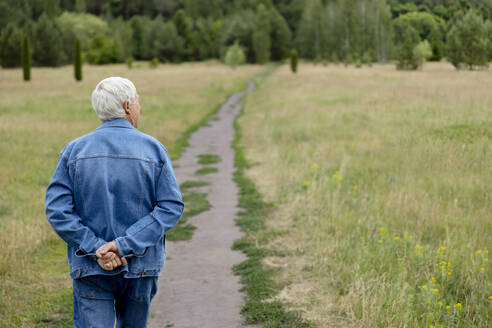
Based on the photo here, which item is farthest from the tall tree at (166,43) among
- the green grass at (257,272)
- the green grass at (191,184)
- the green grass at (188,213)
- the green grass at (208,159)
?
the green grass at (257,272)

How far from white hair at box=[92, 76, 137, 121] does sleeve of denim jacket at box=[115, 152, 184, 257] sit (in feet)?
1.24

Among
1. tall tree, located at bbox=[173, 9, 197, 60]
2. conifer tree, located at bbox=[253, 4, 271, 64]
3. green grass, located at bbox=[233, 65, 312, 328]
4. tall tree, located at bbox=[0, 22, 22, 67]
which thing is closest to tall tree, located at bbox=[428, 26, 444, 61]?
green grass, located at bbox=[233, 65, 312, 328]

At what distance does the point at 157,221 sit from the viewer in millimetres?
2678

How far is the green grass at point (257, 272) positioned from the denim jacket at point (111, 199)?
2.37 meters

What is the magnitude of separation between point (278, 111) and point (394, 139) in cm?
1040

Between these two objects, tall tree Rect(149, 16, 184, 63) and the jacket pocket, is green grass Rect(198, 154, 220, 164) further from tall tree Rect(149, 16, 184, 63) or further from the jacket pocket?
tall tree Rect(149, 16, 184, 63)

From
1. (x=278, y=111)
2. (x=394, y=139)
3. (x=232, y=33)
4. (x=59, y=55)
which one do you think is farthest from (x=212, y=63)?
(x=394, y=139)

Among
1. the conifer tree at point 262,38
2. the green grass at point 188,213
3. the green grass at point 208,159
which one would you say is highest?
the conifer tree at point 262,38

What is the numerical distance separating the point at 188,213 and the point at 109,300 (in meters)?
6.21

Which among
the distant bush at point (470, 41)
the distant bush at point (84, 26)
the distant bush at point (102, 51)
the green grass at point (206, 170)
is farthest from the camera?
the distant bush at point (84, 26)

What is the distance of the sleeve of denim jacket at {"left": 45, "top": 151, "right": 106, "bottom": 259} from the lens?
8.50ft

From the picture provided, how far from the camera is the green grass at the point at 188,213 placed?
7.64m

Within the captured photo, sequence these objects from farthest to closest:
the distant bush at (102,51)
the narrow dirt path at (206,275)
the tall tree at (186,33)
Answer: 1. the tall tree at (186,33)
2. the distant bush at (102,51)
3. the narrow dirt path at (206,275)

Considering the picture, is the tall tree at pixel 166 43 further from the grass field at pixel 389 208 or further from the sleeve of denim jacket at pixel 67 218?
the sleeve of denim jacket at pixel 67 218
